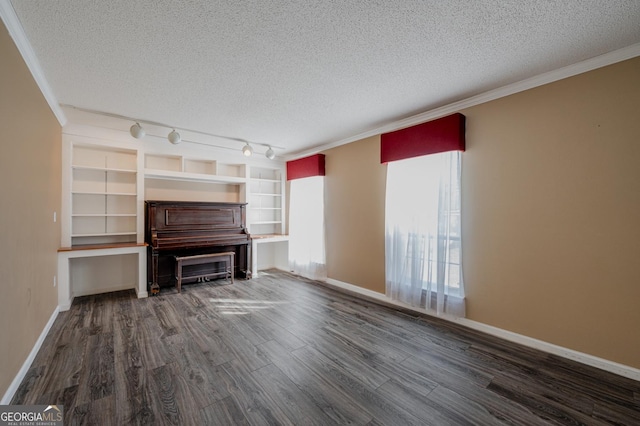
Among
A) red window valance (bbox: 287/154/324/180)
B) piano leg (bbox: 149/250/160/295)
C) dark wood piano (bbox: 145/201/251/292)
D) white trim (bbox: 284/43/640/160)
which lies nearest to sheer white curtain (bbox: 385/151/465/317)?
white trim (bbox: 284/43/640/160)

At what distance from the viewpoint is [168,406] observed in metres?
1.69

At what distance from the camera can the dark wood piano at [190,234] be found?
408 centimetres

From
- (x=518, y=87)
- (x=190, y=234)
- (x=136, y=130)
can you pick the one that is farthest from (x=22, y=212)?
(x=518, y=87)

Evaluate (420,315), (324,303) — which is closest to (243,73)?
(324,303)

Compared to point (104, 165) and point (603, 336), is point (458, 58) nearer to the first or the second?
point (603, 336)

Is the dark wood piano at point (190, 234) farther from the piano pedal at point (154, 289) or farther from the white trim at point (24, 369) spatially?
the white trim at point (24, 369)

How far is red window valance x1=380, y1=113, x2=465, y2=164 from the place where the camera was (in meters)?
2.87

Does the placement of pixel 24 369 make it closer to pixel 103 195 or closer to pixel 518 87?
pixel 103 195

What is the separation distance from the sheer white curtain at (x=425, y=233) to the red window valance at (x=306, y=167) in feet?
4.77

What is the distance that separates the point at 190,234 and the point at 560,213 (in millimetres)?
4825

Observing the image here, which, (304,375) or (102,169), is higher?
(102,169)

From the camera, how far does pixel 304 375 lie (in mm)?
2018

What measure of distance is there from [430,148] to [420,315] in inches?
79.7

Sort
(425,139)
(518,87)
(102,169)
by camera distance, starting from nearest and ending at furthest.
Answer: (518,87)
(425,139)
(102,169)
